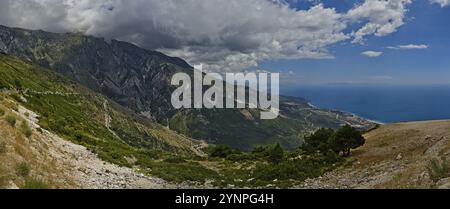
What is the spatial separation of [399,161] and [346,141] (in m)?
10.2

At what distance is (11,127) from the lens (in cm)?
2653

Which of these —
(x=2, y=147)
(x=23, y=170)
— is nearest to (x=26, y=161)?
(x=2, y=147)

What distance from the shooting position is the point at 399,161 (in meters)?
36.6

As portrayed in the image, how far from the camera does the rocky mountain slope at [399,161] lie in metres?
23.8

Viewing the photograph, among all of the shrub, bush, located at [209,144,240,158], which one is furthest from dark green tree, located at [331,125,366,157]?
the shrub

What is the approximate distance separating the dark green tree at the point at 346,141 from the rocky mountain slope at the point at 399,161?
0.93 m

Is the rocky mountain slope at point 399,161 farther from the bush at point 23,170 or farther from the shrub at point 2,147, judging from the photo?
the shrub at point 2,147

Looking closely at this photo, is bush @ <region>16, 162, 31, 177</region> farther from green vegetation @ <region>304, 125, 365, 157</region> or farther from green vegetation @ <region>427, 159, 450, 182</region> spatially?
green vegetation @ <region>304, 125, 365, 157</region>

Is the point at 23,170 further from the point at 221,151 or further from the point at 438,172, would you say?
the point at 221,151

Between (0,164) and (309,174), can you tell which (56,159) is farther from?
(309,174)

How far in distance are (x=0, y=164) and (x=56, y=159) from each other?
8.78 metres

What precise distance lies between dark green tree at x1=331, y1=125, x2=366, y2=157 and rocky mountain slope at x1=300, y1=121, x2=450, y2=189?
93 cm

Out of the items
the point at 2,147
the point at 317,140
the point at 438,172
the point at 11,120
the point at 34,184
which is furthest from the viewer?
the point at 317,140
